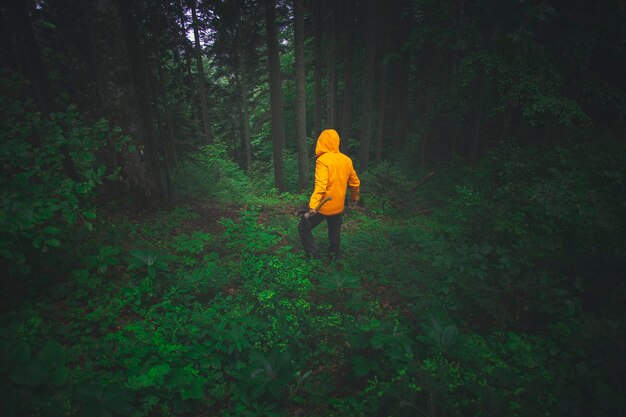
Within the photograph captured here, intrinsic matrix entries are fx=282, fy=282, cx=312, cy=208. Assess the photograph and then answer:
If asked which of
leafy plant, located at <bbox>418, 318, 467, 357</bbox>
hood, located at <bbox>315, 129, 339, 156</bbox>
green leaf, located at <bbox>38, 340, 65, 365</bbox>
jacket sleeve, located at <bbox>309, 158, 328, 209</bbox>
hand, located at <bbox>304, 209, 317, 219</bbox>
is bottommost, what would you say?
leafy plant, located at <bbox>418, 318, 467, 357</bbox>

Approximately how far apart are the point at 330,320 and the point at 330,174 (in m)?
2.47

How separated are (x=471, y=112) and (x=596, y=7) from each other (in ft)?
15.7

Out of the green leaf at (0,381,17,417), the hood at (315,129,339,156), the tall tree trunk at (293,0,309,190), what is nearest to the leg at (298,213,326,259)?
the hood at (315,129,339,156)

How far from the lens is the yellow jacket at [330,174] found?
509 centimetres

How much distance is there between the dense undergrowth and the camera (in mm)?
2617

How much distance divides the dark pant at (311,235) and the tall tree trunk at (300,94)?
26.8ft

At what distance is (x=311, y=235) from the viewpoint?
5.61 meters

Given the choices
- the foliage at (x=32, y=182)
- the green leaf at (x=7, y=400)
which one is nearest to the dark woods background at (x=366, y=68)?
the foliage at (x=32, y=182)

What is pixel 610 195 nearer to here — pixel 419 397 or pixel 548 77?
pixel 548 77

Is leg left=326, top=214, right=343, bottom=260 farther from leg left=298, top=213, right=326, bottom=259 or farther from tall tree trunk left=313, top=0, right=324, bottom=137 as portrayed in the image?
tall tree trunk left=313, top=0, right=324, bottom=137

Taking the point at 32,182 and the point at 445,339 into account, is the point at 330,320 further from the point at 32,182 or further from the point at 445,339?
the point at 32,182

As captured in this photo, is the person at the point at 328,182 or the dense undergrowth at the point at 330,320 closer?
the dense undergrowth at the point at 330,320

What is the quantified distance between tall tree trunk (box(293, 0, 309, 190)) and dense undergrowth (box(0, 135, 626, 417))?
806 centimetres

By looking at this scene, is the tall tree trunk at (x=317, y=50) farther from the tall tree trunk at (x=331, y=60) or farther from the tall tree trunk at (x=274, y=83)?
the tall tree trunk at (x=274, y=83)
